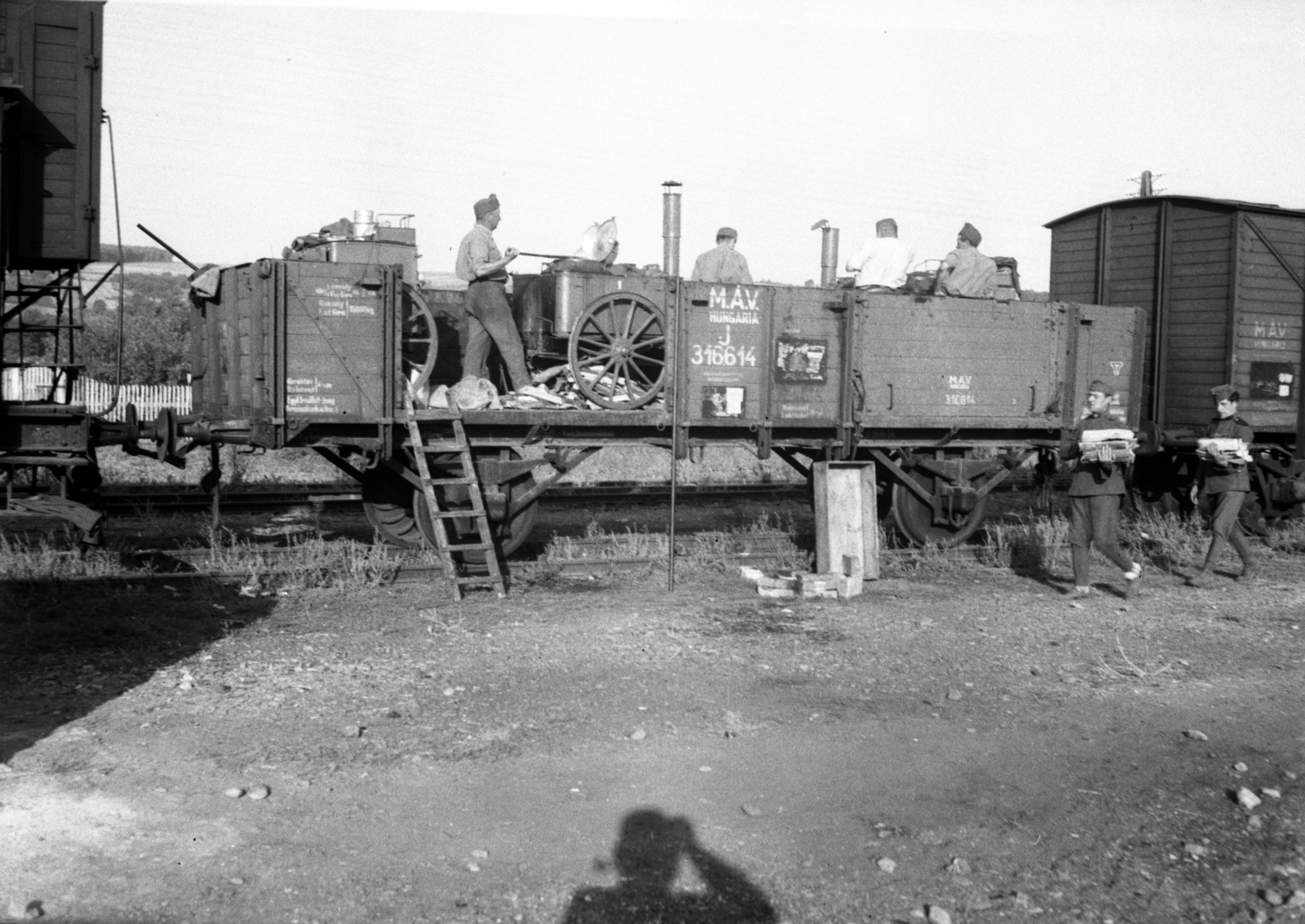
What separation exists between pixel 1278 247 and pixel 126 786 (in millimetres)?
12593

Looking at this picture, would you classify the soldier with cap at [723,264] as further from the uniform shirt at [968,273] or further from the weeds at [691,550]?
the weeds at [691,550]

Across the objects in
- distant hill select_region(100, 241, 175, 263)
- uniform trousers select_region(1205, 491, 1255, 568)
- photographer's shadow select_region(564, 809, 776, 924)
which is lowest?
photographer's shadow select_region(564, 809, 776, 924)

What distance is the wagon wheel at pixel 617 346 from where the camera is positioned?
34.1ft

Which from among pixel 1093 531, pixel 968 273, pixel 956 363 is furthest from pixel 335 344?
pixel 1093 531

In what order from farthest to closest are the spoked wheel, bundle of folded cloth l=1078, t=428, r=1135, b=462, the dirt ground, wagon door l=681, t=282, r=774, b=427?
1. the spoked wheel
2. wagon door l=681, t=282, r=774, b=427
3. bundle of folded cloth l=1078, t=428, r=1135, b=462
4. the dirt ground

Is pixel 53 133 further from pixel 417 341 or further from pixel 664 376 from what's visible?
pixel 664 376

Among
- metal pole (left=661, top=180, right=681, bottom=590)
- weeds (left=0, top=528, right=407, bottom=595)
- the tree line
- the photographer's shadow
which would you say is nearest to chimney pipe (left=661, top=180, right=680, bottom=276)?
metal pole (left=661, top=180, right=681, bottom=590)

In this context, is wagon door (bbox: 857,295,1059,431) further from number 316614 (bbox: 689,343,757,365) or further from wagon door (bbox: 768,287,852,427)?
number 316614 (bbox: 689,343,757,365)

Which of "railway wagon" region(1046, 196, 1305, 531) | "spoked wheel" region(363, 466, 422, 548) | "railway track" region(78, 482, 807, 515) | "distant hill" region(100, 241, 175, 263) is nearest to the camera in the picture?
"spoked wheel" region(363, 466, 422, 548)

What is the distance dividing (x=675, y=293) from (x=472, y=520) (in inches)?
99.0

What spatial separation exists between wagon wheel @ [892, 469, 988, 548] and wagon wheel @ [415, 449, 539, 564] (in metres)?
3.61

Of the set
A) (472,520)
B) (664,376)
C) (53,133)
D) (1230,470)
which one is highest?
(53,133)

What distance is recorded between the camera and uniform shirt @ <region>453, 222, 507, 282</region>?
10.3m

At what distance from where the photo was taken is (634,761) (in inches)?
228
